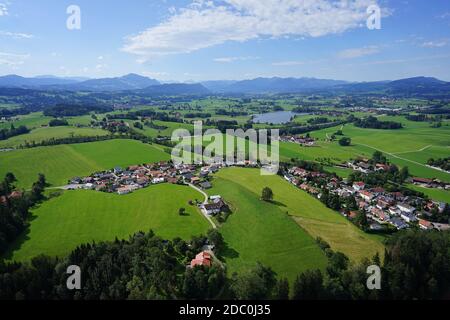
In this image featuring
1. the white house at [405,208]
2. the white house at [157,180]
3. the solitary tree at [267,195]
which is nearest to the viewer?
the white house at [405,208]

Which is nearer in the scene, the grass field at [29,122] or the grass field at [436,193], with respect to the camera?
the grass field at [436,193]

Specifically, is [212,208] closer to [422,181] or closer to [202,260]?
[202,260]

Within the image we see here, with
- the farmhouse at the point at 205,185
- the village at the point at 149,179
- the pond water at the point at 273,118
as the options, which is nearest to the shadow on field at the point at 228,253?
the village at the point at 149,179

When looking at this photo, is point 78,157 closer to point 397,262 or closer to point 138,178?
point 138,178

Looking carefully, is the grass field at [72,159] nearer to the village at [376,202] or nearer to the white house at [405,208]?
the village at [376,202]

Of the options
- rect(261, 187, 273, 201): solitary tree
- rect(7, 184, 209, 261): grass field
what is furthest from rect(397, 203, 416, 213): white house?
rect(7, 184, 209, 261): grass field
